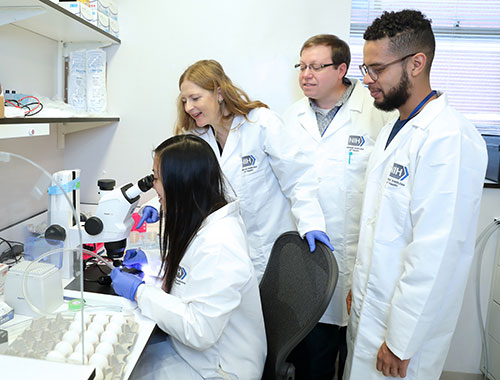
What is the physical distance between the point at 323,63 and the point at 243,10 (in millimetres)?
611

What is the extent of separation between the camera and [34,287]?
96cm

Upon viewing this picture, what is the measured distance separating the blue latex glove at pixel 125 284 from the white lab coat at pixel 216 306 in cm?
3

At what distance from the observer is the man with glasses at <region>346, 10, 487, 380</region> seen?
3.62 feet

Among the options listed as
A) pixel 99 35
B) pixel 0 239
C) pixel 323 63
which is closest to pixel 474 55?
pixel 323 63

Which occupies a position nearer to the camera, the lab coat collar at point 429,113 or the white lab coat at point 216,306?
the white lab coat at point 216,306

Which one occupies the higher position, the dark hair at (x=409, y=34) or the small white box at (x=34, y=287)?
the dark hair at (x=409, y=34)

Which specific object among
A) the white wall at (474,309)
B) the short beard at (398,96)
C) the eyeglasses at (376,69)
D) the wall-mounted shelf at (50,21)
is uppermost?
the wall-mounted shelf at (50,21)

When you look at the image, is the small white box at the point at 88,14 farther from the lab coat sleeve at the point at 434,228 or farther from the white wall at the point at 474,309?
the white wall at the point at 474,309

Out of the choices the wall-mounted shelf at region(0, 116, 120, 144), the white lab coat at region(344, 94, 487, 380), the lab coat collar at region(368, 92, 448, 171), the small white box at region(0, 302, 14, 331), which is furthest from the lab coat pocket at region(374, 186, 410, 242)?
the wall-mounted shelf at region(0, 116, 120, 144)

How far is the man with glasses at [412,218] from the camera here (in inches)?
43.5

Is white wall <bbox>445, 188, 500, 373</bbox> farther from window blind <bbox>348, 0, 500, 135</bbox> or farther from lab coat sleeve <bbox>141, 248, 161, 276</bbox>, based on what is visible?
lab coat sleeve <bbox>141, 248, 161, 276</bbox>

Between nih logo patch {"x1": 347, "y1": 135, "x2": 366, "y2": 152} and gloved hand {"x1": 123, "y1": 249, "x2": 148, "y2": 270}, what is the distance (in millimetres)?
925

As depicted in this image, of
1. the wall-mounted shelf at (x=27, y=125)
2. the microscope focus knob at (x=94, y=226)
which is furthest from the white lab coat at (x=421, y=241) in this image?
the wall-mounted shelf at (x=27, y=125)

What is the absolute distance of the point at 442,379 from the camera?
2.17 metres
